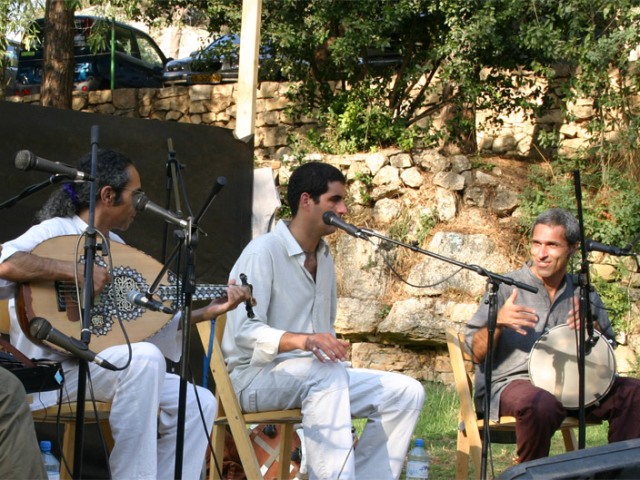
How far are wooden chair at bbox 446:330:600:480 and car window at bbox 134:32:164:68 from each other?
11.8 meters

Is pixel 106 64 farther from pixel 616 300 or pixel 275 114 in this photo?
pixel 616 300

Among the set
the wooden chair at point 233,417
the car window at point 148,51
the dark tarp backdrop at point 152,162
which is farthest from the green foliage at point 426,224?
the car window at point 148,51

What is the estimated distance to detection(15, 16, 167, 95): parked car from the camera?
1425 centimetres

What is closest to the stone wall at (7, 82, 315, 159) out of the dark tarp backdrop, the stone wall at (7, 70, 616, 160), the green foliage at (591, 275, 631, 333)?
the stone wall at (7, 70, 616, 160)

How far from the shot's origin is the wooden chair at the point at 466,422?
14.8ft

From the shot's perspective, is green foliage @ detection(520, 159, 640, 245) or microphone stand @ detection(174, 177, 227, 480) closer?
microphone stand @ detection(174, 177, 227, 480)

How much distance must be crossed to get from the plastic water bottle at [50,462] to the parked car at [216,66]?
6.79 metres

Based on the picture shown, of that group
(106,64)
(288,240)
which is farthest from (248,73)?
(106,64)

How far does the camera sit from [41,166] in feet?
10.7

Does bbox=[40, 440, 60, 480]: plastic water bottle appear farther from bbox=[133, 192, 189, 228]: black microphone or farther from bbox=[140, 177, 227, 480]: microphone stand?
bbox=[133, 192, 189, 228]: black microphone

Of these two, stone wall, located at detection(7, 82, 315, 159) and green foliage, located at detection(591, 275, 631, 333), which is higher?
stone wall, located at detection(7, 82, 315, 159)

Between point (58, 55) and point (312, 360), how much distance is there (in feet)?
28.3

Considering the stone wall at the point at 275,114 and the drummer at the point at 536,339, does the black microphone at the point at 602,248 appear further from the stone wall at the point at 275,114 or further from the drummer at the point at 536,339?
the stone wall at the point at 275,114

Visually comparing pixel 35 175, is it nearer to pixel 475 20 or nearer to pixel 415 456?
pixel 415 456
